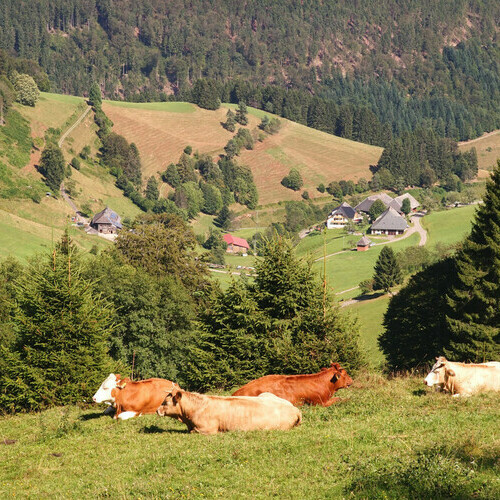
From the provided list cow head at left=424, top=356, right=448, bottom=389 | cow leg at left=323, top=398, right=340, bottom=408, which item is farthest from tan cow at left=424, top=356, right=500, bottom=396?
cow leg at left=323, top=398, right=340, bottom=408

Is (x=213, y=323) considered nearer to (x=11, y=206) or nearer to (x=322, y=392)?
(x=322, y=392)

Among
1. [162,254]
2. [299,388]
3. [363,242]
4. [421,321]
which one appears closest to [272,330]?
[299,388]

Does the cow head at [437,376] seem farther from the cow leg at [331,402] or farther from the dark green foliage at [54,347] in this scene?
the dark green foliage at [54,347]

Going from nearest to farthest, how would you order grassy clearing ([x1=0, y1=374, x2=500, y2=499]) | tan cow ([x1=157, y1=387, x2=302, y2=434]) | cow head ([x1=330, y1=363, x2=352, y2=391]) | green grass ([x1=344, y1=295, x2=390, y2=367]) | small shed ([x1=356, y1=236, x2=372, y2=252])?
1. grassy clearing ([x1=0, y1=374, x2=500, y2=499])
2. tan cow ([x1=157, y1=387, x2=302, y2=434])
3. cow head ([x1=330, y1=363, x2=352, y2=391])
4. green grass ([x1=344, y1=295, x2=390, y2=367])
5. small shed ([x1=356, y1=236, x2=372, y2=252])

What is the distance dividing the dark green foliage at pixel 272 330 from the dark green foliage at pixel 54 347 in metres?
5.11

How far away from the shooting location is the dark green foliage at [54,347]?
2789 cm

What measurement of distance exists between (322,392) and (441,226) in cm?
17858

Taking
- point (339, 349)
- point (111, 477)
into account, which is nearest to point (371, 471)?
point (111, 477)

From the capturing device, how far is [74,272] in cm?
3039

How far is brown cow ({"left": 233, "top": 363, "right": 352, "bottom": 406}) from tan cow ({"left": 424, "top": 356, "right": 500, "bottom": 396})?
3154mm

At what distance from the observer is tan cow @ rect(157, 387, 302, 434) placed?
1781 cm

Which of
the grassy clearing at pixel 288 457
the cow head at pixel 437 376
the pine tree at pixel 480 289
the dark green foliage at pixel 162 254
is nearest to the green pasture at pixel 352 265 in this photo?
the dark green foliage at pixel 162 254

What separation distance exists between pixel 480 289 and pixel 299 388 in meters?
32.9

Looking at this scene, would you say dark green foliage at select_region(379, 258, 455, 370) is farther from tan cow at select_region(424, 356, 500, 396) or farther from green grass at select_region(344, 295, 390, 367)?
tan cow at select_region(424, 356, 500, 396)
